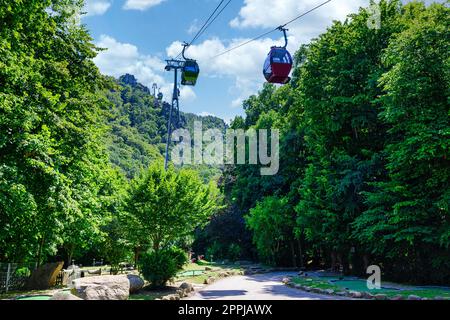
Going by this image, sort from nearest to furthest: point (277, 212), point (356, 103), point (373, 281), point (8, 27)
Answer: point (8, 27), point (373, 281), point (356, 103), point (277, 212)

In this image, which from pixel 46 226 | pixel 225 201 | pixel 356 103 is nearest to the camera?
pixel 46 226

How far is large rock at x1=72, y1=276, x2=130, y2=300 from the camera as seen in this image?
11359 millimetres

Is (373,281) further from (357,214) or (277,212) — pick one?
(277,212)

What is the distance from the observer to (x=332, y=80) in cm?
2241

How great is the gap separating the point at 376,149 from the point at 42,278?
18.5 m

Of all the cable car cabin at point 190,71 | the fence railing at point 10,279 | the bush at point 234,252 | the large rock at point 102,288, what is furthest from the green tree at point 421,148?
the bush at point 234,252

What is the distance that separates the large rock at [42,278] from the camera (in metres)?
17.5

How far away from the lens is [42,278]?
17672mm

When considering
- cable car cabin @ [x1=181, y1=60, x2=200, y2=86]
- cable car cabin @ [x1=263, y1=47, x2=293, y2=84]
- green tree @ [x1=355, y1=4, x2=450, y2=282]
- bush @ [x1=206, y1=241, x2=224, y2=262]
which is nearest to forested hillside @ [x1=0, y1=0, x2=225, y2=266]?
cable car cabin @ [x1=181, y1=60, x2=200, y2=86]

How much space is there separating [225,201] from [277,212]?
569 inches

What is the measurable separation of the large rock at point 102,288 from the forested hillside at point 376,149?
11.7 metres

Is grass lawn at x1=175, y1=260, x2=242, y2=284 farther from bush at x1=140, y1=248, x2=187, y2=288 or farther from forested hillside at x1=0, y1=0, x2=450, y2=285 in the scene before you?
bush at x1=140, y1=248, x2=187, y2=288

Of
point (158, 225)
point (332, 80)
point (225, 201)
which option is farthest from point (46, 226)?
point (225, 201)

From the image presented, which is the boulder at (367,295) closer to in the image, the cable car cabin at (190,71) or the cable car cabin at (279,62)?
the cable car cabin at (279,62)
